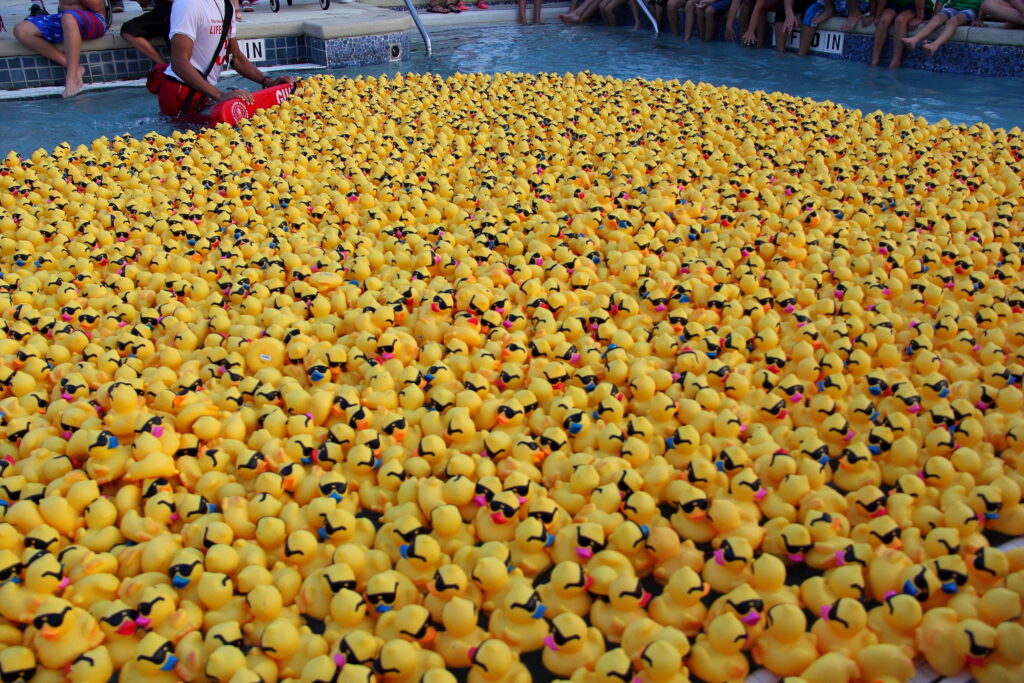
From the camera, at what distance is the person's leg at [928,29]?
27.8ft

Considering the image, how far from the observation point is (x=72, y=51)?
7.40 m

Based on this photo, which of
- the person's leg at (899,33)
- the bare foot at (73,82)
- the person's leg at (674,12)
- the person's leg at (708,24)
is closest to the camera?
the bare foot at (73,82)

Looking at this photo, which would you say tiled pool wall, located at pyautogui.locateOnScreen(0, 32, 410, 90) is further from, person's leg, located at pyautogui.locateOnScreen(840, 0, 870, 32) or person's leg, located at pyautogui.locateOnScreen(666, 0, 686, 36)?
person's leg, located at pyautogui.locateOnScreen(840, 0, 870, 32)

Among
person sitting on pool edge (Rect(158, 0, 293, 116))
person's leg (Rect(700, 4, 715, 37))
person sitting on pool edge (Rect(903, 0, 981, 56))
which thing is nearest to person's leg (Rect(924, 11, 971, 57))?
person sitting on pool edge (Rect(903, 0, 981, 56))

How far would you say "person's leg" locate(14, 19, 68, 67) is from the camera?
7.28m

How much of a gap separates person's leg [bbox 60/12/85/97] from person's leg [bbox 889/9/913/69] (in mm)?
8669

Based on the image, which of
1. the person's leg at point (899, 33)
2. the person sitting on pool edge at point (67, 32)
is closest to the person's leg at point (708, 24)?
the person's leg at point (899, 33)

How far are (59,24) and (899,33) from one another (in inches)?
349

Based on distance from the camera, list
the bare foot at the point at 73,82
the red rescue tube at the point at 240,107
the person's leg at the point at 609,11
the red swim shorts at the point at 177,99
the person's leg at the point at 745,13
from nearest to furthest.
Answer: the red rescue tube at the point at 240,107
the red swim shorts at the point at 177,99
the bare foot at the point at 73,82
the person's leg at the point at 745,13
the person's leg at the point at 609,11

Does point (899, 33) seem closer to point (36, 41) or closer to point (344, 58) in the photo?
point (344, 58)

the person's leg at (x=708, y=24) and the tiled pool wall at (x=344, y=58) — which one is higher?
the person's leg at (x=708, y=24)

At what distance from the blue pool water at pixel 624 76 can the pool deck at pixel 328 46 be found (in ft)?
0.70

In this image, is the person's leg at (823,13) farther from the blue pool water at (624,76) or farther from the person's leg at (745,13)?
the person's leg at (745,13)

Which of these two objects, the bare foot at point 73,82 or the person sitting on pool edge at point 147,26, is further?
the bare foot at point 73,82
